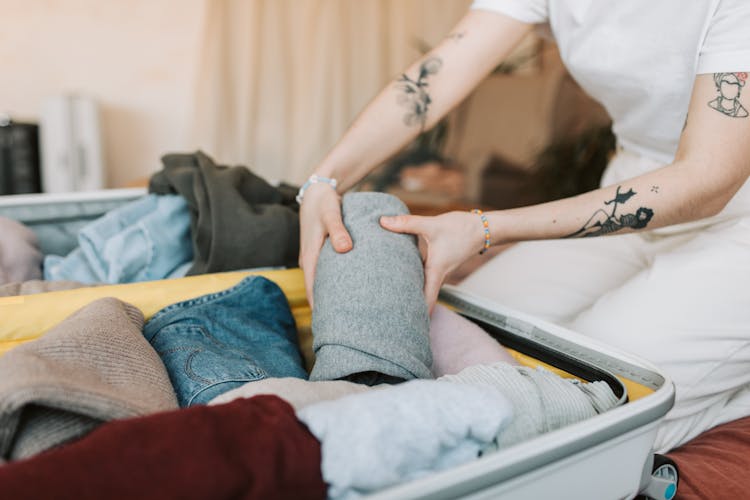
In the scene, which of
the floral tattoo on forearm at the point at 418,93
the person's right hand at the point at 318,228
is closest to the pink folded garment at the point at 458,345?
the person's right hand at the point at 318,228

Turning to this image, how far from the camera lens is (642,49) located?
0.91 meters

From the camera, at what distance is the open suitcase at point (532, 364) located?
1.39ft

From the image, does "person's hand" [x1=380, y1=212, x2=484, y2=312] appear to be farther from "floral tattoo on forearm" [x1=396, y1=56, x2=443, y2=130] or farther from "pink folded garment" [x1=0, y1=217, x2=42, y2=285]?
"pink folded garment" [x1=0, y1=217, x2=42, y2=285]

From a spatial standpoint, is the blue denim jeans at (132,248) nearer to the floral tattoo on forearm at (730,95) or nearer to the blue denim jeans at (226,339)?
the blue denim jeans at (226,339)

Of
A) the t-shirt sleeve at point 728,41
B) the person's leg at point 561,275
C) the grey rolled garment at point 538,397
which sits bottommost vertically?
the person's leg at point 561,275

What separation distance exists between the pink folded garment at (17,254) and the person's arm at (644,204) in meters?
0.51

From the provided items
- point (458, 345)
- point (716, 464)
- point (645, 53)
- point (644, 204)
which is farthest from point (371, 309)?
point (645, 53)

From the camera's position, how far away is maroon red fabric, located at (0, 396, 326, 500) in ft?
1.12

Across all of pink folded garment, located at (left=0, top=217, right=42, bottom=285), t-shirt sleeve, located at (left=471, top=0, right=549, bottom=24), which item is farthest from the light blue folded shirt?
t-shirt sleeve, located at (left=471, top=0, right=549, bottom=24)

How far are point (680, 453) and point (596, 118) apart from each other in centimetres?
228

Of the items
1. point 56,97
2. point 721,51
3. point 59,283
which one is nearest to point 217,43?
point 56,97

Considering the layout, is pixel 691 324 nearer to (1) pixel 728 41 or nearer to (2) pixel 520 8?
(1) pixel 728 41

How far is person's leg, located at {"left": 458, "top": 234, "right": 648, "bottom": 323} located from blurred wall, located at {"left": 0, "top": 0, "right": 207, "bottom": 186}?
5.78 feet

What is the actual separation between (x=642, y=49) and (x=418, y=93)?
0.34 meters
